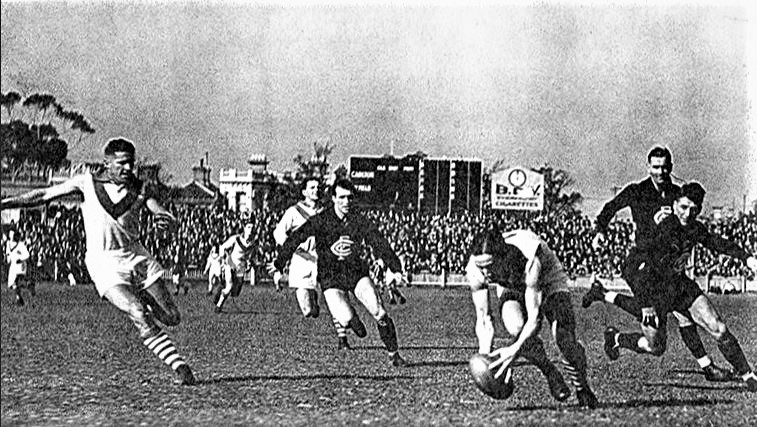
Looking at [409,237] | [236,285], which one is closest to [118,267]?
[236,285]

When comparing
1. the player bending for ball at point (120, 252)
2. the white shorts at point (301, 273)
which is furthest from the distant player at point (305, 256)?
the player bending for ball at point (120, 252)

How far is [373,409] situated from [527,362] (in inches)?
40.5

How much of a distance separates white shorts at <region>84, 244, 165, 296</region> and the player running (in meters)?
0.40

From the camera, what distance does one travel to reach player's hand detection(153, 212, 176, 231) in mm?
6000

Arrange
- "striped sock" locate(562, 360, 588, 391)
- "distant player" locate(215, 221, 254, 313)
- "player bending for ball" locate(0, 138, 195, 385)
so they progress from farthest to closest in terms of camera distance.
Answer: "distant player" locate(215, 221, 254, 313), "striped sock" locate(562, 360, 588, 391), "player bending for ball" locate(0, 138, 195, 385)

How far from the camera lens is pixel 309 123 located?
6324mm

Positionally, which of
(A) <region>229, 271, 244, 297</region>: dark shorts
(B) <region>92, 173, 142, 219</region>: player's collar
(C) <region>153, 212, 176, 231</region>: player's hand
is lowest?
(A) <region>229, 271, 244, 297</region>: dark shorts

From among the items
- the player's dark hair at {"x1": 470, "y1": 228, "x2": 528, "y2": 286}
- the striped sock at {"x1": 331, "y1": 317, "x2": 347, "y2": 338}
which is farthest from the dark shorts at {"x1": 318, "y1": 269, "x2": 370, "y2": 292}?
the player's dark hair at {"x1": 470, "y1": 228, "x2": 528, "y2": 286}

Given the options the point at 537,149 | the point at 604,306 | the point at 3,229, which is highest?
the point at 537,149

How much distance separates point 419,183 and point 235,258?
1.24 meters

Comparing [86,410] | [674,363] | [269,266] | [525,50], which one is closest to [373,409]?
[269,266]

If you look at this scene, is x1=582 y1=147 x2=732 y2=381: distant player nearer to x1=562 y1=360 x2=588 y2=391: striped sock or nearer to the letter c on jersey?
x1=562 y1=360 x2=588 y2=391: striped sock

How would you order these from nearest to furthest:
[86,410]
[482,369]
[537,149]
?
[86,410], [482,369], [537,149]

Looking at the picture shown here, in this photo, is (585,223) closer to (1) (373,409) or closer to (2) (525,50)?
(2) (525,50)
